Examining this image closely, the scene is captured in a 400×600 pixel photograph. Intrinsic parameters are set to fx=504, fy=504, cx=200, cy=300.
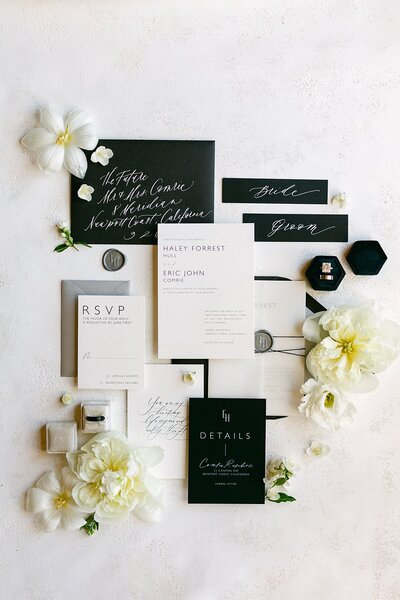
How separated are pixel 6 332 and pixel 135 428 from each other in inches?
15.5

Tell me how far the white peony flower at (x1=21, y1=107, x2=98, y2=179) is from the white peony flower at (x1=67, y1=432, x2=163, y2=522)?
2.12 ft

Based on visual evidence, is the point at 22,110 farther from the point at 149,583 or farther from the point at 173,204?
the point at 149,583

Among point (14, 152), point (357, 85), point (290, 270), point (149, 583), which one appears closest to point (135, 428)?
point (149, 583)

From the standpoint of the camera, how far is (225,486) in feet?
4.04

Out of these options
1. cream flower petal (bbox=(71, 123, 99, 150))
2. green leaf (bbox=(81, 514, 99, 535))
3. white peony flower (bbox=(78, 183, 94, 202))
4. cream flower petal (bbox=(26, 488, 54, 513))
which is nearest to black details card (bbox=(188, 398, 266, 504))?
green leaf (bbox=(81, 514, 99, 535))

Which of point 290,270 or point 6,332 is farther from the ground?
point 290,270

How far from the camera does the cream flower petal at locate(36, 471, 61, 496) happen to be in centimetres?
122

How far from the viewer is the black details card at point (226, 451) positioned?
122cm

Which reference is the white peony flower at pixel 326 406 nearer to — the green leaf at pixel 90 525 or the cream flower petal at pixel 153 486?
the cream flower petal at pixel 153 486

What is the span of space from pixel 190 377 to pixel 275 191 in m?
0.49

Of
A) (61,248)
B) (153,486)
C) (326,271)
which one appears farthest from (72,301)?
(326,271)

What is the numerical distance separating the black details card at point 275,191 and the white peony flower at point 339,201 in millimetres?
19

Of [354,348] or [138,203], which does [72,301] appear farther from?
[354,348]

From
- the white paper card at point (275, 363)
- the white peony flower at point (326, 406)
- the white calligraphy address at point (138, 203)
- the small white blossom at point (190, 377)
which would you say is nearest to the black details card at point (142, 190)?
the white calligraphy address at point (138, 203)
